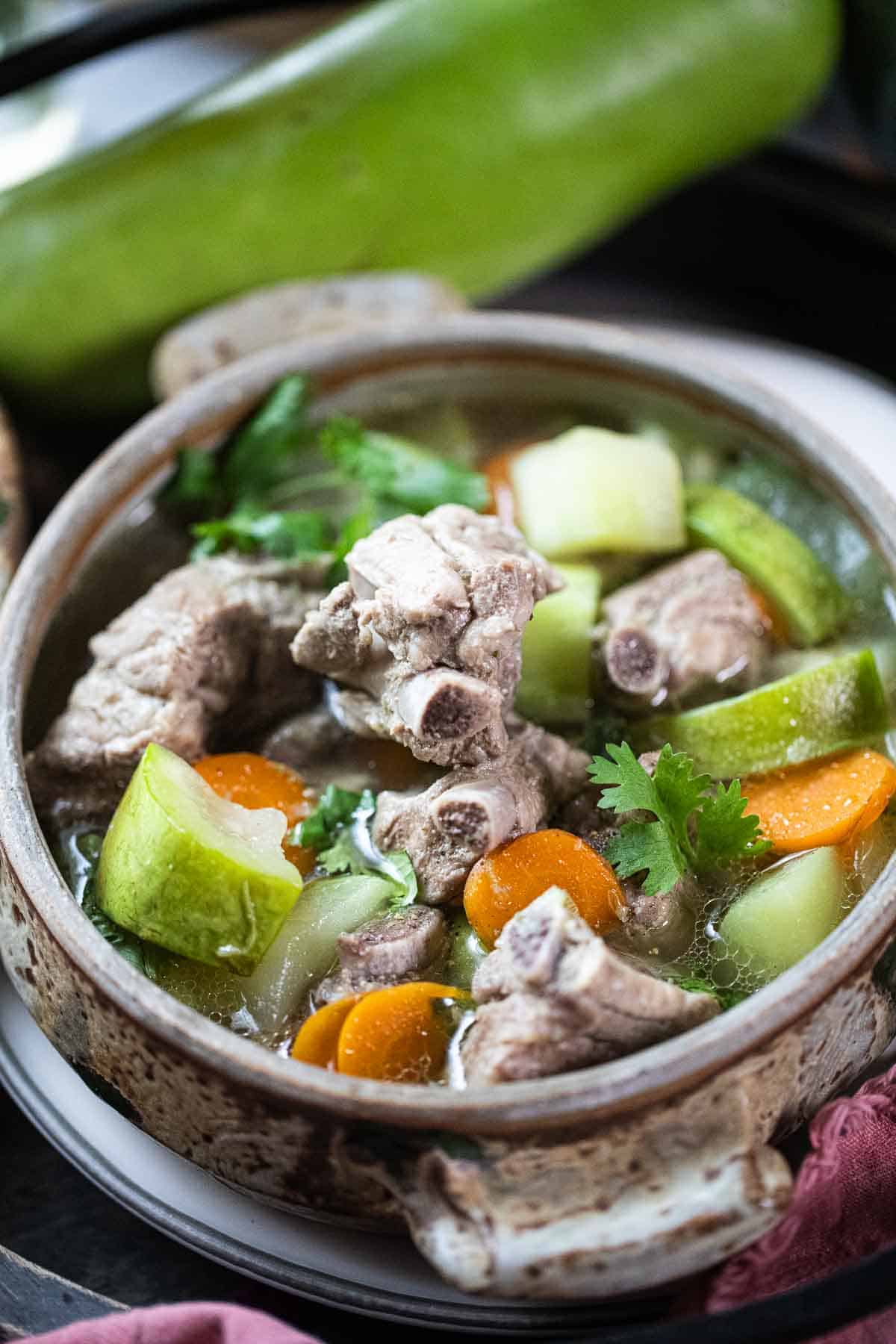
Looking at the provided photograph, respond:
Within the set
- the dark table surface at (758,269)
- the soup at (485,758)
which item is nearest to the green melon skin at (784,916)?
the soup at (485,758)

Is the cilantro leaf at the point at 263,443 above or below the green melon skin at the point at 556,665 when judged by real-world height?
above

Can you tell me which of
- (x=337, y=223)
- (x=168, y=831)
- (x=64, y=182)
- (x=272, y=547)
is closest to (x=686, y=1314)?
(x=168, y=831)

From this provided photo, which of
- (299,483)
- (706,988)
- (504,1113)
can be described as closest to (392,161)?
(299,483)

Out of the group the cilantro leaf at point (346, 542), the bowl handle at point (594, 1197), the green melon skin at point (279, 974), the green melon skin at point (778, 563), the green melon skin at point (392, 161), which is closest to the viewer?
the bowl handle at point (594, 1197)

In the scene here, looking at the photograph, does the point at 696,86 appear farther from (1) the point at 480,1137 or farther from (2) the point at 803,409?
(1) the point at 480,1137

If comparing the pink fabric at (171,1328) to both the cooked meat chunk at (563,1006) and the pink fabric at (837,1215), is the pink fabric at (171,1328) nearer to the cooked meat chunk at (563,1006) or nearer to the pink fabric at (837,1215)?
the cooked meat chunk at (563,1006)

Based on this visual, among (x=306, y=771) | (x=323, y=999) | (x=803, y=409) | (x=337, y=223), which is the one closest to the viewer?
(x=323, y=999)

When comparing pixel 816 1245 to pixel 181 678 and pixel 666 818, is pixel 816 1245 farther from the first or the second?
pixel 181 678
